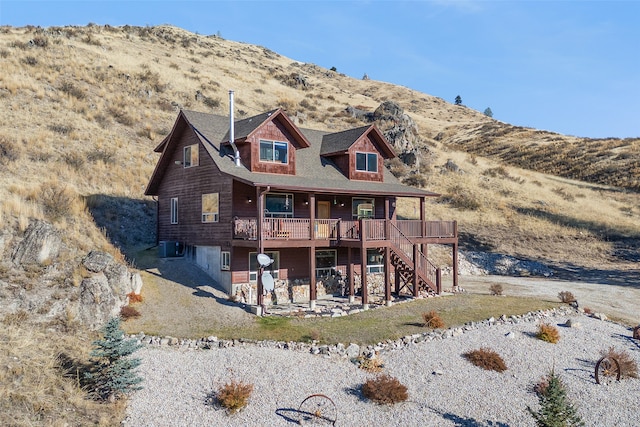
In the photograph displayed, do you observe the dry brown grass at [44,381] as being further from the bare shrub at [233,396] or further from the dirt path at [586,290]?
the dirt path at [586,290]

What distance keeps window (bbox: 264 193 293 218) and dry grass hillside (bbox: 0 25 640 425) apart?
7145 mm

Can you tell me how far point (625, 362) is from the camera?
16812mm

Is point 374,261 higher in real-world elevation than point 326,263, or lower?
lower

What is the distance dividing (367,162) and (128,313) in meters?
15.6

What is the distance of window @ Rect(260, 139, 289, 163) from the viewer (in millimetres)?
23783

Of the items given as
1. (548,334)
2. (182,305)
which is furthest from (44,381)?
(548,334)

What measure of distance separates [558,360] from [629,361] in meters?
2.42

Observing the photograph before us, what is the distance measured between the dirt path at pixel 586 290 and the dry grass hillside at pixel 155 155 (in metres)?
6.76

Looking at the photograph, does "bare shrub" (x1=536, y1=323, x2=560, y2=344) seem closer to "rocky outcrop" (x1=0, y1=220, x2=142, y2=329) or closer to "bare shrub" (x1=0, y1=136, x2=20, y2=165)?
"rocky outcrop" (x1=0, y1=220, x2=142, y2=329)

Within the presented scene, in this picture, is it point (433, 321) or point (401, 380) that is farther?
point (433, 321)

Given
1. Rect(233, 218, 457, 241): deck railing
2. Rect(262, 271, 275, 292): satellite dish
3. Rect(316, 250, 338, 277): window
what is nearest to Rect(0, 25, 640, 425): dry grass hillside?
Rect(233, 218, 457, 241): deck railing

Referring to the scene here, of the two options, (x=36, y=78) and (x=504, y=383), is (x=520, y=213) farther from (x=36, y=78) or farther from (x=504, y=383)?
(x=36, y=78)

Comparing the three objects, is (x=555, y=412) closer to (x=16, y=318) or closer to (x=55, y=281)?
(x=16, y=318)

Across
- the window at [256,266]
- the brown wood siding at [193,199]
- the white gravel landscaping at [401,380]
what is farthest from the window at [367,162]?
the white gravel landscaping at [401,380]
